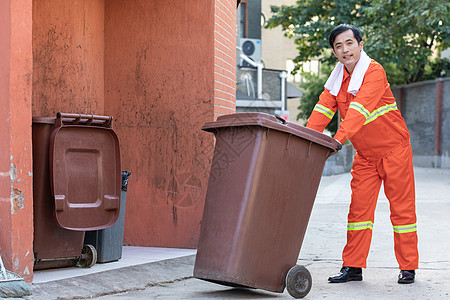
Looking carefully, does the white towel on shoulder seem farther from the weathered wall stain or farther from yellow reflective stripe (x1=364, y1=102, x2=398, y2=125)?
the weathered wall stain

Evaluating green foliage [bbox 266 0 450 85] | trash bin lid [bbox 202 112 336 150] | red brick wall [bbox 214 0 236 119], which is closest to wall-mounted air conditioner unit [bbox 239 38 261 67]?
green foliage [bbox 266 0 450 85]

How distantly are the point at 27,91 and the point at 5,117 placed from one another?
23 cm

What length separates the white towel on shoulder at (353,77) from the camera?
479 centimetres

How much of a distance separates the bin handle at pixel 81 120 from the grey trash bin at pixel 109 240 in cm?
55

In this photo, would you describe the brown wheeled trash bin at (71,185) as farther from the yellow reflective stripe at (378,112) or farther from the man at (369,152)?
the yellow reflective stripe at (378,112)

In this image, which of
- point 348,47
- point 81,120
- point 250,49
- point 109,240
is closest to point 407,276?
point 348,47

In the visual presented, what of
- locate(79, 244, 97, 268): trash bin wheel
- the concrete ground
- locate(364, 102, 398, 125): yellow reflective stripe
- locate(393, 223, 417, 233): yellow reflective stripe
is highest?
locate(364, 102, 398, 125): yellow reflective stripe

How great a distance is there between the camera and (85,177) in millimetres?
5102

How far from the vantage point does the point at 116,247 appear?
5.57m

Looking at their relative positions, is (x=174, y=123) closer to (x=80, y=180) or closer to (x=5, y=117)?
(x=80, y=180)

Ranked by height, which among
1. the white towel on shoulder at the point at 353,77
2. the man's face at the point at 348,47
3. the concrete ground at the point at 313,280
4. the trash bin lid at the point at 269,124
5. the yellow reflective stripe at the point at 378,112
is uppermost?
the man's face at the point at 348,47

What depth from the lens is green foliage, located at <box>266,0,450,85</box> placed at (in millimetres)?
17344

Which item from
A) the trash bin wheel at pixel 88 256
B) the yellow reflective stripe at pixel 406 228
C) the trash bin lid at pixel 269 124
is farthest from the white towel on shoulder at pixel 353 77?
the trash bin wheel at pixel 88 256

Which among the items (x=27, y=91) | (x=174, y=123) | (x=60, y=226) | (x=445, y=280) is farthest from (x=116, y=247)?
(x=445, y=280)
